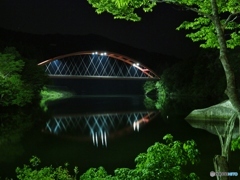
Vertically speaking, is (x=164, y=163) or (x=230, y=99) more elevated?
(x=230, y=99)

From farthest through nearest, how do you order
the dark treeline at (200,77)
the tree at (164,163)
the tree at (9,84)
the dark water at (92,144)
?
the dark treeline at (200,77), the tree at (9,84), the dark water at (92,144), the tree at (164,163)

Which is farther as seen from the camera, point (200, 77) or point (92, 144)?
point (200, 77)

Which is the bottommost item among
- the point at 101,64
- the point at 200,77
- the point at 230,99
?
the point at 230,99

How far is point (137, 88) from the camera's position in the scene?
10038 cm

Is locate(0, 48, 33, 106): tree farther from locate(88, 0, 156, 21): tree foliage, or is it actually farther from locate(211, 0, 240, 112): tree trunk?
locate(211, 0, 240, 112): tree trunk

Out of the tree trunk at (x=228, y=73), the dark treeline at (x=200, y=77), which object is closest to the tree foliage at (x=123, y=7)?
the tree trunk at (x=228, y=73)

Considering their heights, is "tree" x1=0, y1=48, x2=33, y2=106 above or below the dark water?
above

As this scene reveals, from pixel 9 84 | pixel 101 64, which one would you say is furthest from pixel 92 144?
pixel 101 64

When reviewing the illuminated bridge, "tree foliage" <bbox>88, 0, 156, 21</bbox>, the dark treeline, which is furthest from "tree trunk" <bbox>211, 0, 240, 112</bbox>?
the illuminated bridge

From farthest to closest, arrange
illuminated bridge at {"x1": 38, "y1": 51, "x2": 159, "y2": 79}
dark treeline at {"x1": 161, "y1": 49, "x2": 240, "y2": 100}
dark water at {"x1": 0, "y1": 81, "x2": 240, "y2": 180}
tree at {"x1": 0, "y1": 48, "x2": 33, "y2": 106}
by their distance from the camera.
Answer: illuminated bridge at {"x1": 38, "y1": 51, "x2": 159, "y2": 79} < dark treeline at {"x1": 161, "y1": 49, "x2": 240, "y2": 100} < tree at {"x1": 0, "y1": 48, "x2": 33, "y2": 106} < dark water at {"x1": 0, "y1": 81, "x2": 240, "y2": 180}

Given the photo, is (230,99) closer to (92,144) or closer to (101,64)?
(92,144)

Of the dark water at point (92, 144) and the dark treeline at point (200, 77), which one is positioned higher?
the dark treeline at point (200, 77)

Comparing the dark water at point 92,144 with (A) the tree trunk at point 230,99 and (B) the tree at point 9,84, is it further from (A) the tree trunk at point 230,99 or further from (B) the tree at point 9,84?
(A) the tree trunk at point 230,99

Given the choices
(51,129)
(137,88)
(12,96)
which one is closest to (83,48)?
(137,88)
